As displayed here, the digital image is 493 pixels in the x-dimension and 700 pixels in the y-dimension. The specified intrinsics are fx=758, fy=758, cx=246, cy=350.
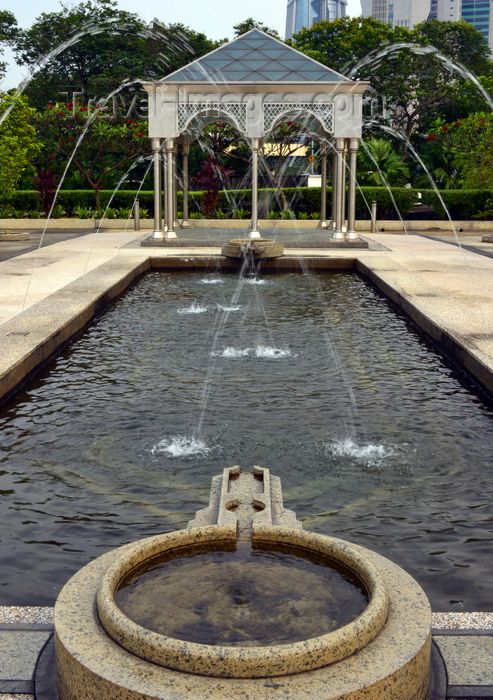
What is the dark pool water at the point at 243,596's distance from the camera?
246cm

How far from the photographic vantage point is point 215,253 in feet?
57.1

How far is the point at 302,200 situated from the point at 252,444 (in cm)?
2523

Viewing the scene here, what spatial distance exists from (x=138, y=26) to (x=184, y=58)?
282 centimetres

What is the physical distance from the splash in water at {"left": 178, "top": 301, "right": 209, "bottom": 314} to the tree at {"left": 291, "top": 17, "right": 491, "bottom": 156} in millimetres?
27940

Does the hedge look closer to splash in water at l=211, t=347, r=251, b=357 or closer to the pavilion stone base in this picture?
the pavilion stone base

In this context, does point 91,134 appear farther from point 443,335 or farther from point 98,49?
point 443,335

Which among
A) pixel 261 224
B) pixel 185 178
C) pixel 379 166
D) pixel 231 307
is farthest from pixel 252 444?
pixel 379 166

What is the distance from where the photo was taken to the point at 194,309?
11.3 meters

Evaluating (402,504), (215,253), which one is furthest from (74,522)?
(215,253)

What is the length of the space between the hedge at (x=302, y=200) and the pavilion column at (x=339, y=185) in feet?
21.5

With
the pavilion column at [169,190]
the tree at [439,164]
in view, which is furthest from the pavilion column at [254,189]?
the tree at [439,164]

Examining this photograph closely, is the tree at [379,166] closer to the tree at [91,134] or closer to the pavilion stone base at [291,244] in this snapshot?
the tree at [91,134]

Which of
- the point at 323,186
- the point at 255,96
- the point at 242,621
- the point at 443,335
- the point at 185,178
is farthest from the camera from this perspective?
the point at 323,186

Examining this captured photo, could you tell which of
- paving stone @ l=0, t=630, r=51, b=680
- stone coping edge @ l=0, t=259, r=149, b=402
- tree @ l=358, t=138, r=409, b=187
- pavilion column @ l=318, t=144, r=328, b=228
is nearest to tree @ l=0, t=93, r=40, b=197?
pavilion column @ l=318, t=144, r=328, b=228
